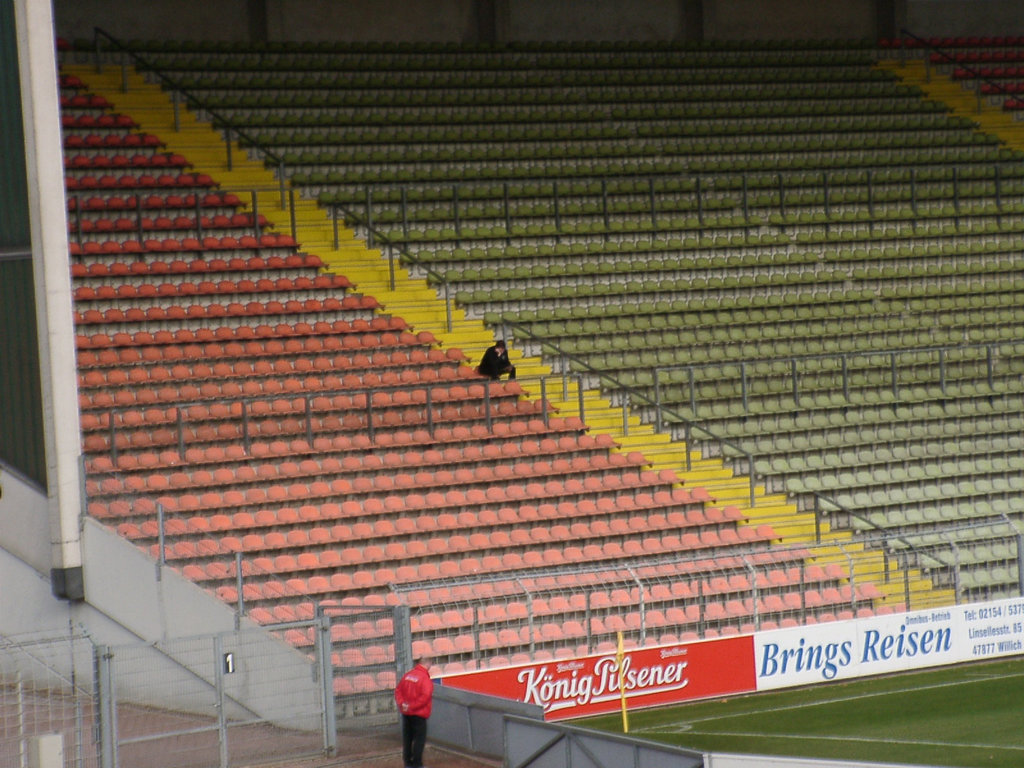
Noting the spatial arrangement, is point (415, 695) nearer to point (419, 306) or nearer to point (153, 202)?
point (419, 306)

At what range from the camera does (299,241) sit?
21.0 m

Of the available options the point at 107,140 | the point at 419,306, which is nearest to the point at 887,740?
the point at 419,306

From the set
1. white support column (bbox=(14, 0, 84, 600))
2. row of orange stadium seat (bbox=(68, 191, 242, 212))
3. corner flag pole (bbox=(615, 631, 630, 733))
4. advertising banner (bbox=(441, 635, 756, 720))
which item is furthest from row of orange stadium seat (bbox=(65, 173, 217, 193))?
corner flag pole (bbox=(615, 631, 630, 733))

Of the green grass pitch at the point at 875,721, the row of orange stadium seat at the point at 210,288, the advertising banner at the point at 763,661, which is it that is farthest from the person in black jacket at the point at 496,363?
the green grass pitch at the point at 875,721

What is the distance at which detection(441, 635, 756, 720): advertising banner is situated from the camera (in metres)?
13.5

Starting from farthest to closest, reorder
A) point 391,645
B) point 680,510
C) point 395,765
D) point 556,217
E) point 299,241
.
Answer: point 556,217
point 299,241
point 680,510
point 391,645
point 395,765

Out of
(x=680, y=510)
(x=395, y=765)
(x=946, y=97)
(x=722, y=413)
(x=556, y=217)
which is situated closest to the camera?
(x=395, y=765)

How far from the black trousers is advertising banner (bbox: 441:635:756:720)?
1.45 meters

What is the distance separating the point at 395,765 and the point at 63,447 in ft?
15.0

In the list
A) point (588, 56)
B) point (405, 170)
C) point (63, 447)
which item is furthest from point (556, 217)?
point (63, 447)

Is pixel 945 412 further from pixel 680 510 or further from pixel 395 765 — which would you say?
pixel 395 765

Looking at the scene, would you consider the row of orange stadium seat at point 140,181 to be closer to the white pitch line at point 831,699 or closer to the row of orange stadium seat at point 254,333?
the row of orange stadium seat at point 254,333

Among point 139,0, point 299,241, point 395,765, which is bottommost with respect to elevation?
point 395,765

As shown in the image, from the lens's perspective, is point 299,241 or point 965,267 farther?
point 965,267
